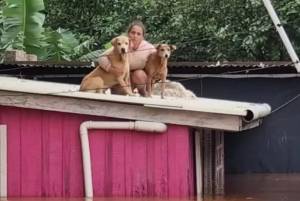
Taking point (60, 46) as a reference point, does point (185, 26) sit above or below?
above

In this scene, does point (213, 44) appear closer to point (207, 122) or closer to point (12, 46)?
point (12, 46)

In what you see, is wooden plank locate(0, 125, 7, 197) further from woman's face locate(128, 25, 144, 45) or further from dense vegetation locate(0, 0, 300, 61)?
dense vegetation locate(0, 0, 300, 61)

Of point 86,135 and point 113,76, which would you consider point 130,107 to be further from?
point 86,135

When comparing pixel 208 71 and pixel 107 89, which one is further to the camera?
pixel 208 71

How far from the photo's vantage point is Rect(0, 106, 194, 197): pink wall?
8961 mm

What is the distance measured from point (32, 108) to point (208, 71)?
12.2 ft

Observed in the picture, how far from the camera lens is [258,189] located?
10266 millimetres

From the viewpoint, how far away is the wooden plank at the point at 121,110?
344 inches

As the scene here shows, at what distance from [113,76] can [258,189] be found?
2869 millimetres

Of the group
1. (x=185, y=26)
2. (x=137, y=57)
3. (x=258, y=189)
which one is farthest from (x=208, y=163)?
(x=185, y=26)

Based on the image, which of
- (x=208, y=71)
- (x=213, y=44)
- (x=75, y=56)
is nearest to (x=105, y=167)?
(x=208, y=71)

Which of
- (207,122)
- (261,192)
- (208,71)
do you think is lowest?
(261,192)

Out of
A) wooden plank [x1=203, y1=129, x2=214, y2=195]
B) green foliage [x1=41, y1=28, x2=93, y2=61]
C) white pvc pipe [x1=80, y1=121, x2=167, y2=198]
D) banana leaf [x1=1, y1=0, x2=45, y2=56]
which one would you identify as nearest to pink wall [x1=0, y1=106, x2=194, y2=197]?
white pvc pipe [x1=80, y1=121, x2=167, y2=198]

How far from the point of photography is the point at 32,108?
918 centimetres
